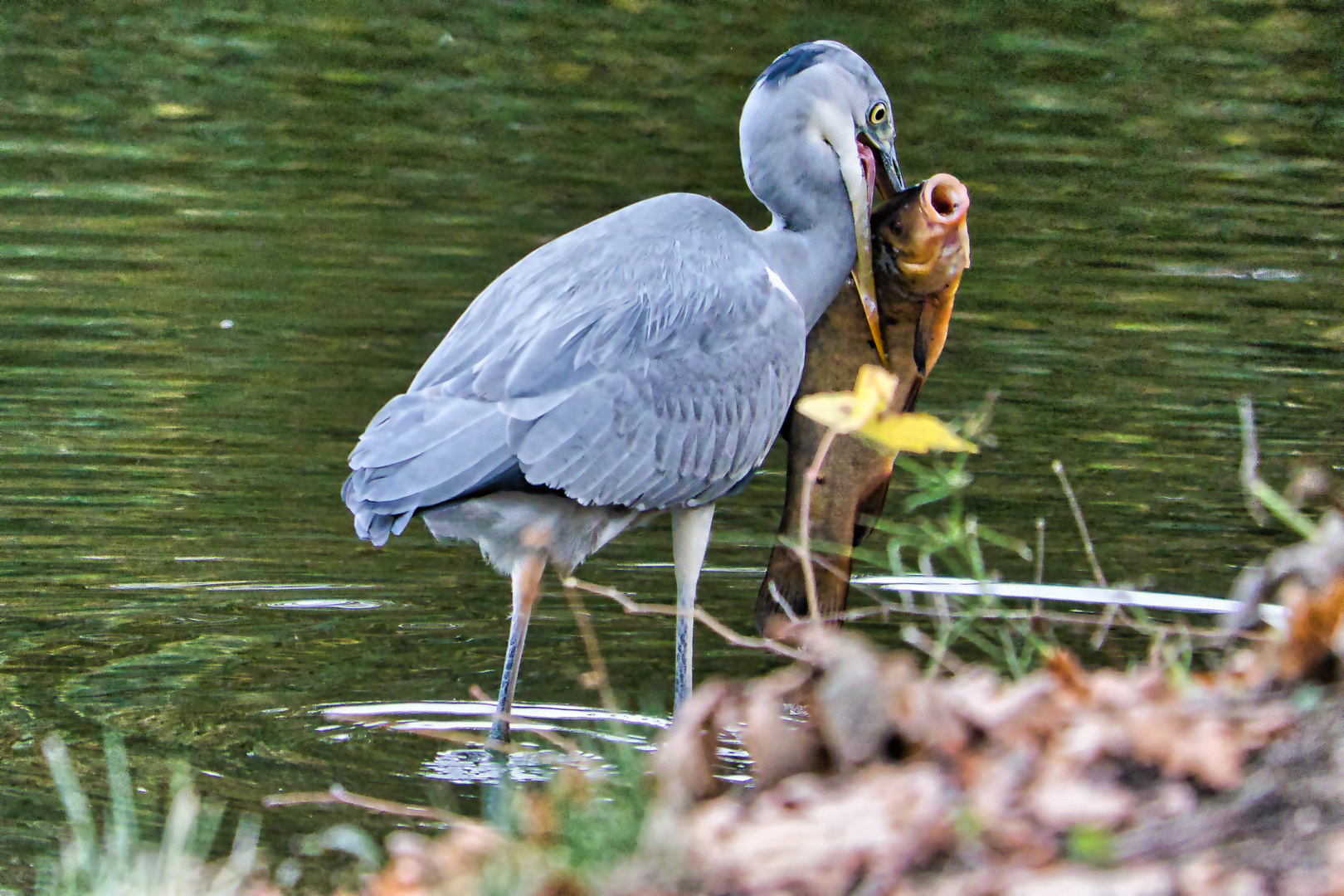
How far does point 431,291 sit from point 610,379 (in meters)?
5.09

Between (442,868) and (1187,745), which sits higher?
(1187,745)

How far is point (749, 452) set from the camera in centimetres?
594

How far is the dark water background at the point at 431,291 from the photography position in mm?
6027

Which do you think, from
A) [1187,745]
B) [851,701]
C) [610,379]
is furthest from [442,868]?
[610,379]

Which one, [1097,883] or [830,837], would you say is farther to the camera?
[830,837]

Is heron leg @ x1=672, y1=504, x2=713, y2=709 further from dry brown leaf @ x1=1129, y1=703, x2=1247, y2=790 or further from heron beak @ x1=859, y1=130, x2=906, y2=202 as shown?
dry brown leaf @ x1=1129, y1=703, x2=1247, y2=790

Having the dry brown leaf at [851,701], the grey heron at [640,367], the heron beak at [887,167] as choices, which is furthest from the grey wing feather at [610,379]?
the dry brown leaf at [851,701]

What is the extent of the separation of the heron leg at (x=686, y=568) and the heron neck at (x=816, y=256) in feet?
2.29

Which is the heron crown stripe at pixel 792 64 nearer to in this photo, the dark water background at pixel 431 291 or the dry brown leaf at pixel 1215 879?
the dark water background at pixel 431 291

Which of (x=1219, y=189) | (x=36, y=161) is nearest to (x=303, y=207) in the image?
(x=36, y=161)

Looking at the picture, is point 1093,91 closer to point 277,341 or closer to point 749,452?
point 277,341

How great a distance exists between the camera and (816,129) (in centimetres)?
616

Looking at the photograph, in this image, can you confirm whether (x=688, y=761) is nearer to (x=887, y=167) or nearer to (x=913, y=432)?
(x=913, y=432)

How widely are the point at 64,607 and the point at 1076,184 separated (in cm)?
863
